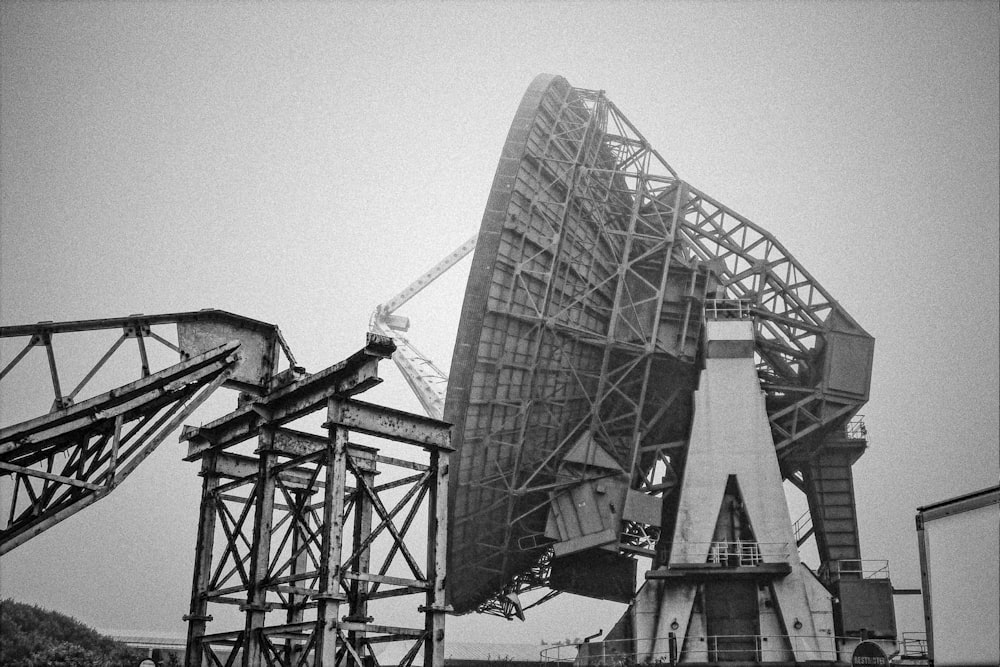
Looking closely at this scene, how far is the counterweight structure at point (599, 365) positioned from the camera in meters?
35.2

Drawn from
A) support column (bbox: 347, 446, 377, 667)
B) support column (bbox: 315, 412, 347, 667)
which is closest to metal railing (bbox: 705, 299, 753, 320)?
support column (bbox: 347, 446, 377, 667)

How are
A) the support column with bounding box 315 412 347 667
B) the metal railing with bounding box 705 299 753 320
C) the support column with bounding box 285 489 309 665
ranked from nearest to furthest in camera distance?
the support column with bounding box 315 412 347 667
the support column with bounding box 285 489 309 665
the metal railing with bounding box 705 299 753 320

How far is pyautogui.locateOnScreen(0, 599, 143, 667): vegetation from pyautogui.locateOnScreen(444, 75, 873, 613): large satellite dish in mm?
14266

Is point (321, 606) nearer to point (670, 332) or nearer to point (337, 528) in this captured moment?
point (337, 528)

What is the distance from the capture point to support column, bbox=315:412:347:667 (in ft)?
57.1

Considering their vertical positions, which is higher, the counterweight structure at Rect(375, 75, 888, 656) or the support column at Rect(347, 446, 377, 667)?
the counterweight structure at Rect(375, 75, 888, 656)

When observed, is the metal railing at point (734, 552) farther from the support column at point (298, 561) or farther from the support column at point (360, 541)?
the support column at point (360, 541)

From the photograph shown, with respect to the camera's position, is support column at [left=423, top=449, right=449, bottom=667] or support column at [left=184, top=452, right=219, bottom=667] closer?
support column at [left=423, top=449, right=449, bottom=667]

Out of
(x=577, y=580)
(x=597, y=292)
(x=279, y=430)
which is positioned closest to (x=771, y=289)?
(x=597, y=292)

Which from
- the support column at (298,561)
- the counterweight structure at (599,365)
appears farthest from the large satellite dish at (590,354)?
the support column at (298,561)

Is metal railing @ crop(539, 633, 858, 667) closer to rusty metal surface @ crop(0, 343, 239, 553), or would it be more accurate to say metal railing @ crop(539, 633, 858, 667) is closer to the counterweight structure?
the counterweight structure

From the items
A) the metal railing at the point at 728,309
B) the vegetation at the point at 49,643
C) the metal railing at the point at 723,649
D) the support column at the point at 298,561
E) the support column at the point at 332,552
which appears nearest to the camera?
the support column at the point at 332,552

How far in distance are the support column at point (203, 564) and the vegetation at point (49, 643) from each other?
184cm

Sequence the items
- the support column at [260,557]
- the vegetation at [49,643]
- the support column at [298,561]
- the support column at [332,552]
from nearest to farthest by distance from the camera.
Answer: the support column at [332,552], the support column at [260,557], the vegetation at [49,643], the support column at [298,561]
